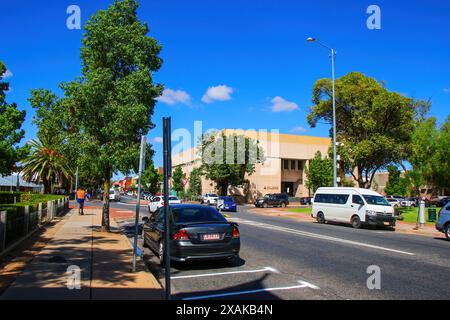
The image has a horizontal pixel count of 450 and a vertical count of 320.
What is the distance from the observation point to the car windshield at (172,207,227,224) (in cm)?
955

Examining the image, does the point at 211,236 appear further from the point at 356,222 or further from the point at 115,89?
the point at 356,222

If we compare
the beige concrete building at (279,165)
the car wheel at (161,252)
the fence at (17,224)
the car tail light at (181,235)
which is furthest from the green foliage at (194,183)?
the car tail light at (181,235)

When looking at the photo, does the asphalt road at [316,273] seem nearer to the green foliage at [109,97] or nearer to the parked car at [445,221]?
the parked car at [445,221]

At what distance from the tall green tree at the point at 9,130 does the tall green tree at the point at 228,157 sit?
32.6m

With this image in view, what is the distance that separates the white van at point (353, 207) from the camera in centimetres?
2078

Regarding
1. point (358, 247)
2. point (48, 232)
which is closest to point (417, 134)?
point (358, 247)

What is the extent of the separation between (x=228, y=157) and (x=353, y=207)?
3584 centimetres

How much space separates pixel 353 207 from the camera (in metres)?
21.8

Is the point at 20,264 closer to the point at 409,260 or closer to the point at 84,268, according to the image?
the point at 84,268

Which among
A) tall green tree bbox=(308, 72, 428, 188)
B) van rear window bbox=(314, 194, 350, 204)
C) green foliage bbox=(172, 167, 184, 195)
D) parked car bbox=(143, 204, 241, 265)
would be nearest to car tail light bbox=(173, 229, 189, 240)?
parked car bbox=(143, 204, 241, 265)

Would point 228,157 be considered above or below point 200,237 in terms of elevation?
above

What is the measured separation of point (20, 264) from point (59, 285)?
2.88 meters

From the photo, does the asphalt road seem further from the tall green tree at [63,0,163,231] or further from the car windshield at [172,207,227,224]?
the tall green tree at [63,0,163,231]

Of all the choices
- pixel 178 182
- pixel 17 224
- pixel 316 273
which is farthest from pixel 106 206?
pixel 178 182
